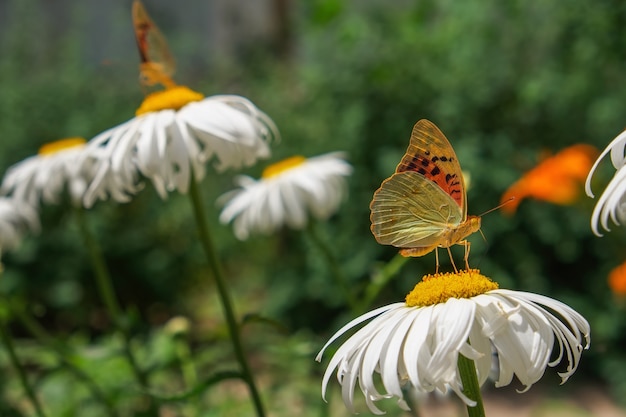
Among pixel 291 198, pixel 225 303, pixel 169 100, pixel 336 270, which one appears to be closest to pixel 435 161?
pixel 225 303

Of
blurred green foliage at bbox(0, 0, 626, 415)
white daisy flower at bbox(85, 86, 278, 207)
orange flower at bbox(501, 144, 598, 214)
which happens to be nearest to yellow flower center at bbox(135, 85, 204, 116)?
white daisy flower at bbox(85, 86, 278, 207)

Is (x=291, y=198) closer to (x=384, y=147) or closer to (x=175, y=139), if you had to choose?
(x=175, y=139)

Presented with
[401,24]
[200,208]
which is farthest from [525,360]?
[401,24]

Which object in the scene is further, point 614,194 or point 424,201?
point 424,201

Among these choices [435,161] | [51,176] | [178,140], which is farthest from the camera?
[51,176]

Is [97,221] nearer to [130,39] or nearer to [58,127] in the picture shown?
[58,127]

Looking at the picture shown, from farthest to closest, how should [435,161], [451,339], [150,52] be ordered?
[150,52], [435,161], [451,339]
